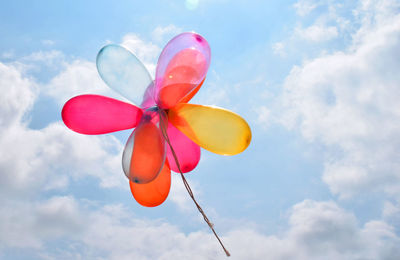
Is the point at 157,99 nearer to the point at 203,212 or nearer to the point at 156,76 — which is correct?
the point at 156,76

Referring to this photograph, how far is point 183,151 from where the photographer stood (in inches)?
203

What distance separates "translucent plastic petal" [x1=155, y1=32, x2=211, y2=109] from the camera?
179 inches

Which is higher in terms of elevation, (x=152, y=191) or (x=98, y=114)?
(x=98, y=114)

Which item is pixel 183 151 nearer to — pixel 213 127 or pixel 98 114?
pixel 213 127

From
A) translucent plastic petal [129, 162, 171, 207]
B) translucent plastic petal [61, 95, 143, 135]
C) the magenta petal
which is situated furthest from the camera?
the magenta petal

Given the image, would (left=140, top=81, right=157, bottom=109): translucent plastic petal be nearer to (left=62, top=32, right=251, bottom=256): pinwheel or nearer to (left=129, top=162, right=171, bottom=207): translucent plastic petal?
(left=62, top=32, right=251, bottom=256): pinwheel

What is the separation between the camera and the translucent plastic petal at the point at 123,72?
451 cm

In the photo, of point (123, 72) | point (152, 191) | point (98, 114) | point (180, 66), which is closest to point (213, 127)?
point (180, 66)

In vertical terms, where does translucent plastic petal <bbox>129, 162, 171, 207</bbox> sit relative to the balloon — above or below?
below

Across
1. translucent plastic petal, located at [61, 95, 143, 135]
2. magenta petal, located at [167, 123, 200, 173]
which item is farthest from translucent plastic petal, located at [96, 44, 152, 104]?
magenta petal, located at [167, 123, 200, 173]

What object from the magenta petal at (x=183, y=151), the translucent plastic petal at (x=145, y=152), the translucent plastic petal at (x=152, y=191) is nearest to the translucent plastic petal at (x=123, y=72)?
the translucent plastic petal at (x=145, y=152)

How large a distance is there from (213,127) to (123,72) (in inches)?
48.7

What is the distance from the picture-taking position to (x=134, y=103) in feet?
15.5

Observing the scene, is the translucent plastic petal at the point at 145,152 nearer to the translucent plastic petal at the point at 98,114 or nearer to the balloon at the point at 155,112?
the balloon at the point at 155,112
